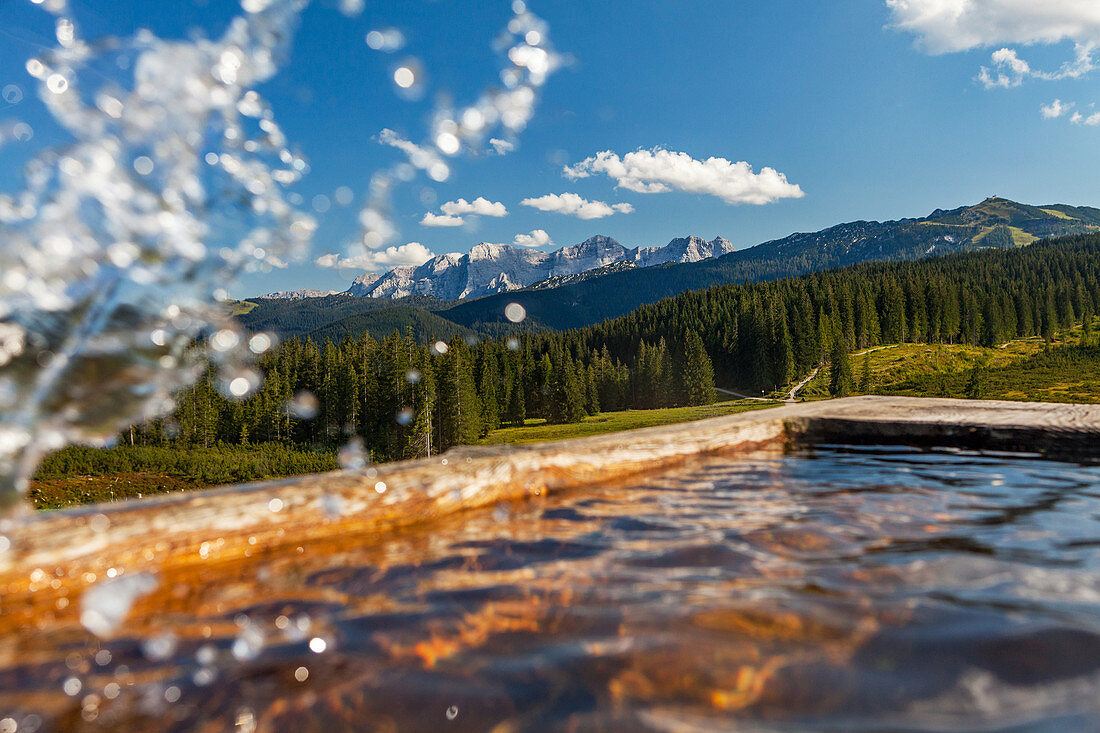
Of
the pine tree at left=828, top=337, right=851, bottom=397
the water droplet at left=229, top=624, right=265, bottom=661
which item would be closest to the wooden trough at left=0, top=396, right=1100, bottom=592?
the water droplet at left=229, top=624, right=265, bottom=661

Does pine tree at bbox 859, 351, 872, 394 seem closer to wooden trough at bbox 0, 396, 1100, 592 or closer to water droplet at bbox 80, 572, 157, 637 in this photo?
wooden trough at bbox 0, 396, 1100, 592

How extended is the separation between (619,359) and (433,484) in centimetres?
13666

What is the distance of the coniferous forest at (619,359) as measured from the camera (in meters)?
76.3

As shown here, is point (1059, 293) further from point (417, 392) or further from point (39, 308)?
point (39, 308)

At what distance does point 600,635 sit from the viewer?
2564 mm

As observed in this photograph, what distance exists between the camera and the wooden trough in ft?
9.20

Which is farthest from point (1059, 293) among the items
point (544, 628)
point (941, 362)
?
point (544, 628)

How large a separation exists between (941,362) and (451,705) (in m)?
115

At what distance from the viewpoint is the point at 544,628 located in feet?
8.74

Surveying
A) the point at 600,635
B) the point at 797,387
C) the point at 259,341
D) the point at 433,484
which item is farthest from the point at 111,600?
the point at 797,387

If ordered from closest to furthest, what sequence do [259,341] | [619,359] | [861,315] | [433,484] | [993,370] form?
[433,484], [259,341], [993,370], [861,315], [619,359]

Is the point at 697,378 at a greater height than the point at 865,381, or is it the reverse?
the point at 697,378

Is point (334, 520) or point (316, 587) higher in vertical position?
point (334, 520)

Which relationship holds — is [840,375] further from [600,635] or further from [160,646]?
[160,646]
